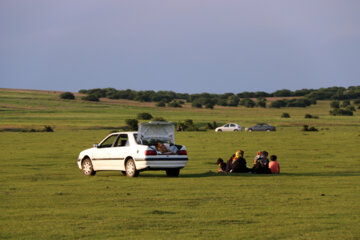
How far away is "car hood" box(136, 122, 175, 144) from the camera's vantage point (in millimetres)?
23750

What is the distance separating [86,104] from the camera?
409 ft

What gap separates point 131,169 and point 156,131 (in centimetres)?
172

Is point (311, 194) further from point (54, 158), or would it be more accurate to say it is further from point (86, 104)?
point (86, 104)

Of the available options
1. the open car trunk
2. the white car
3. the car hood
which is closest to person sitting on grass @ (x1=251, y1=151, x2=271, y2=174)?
the white car

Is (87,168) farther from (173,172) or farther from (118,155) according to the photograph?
(173,172)

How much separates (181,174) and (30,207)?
10.4m

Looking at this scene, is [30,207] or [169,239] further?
[30,207]

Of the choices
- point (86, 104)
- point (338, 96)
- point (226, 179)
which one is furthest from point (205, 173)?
point (338, 96)

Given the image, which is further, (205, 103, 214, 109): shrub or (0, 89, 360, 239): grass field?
(205, 103, 214, 109): shrub

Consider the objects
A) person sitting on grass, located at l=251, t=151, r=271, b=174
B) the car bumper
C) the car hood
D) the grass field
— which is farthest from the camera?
person sitting on grass, located at l=251, t=151, r=271, b=174

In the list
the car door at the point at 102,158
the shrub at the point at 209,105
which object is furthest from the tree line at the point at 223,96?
the car door at the point at 102,158

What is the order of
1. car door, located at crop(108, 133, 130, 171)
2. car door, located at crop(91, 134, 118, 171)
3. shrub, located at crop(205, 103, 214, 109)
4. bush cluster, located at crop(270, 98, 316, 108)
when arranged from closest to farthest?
car door, located at crop(108, 133, 130, 171) → car door, located at crop(91, 134, 118, 171) → shrub, located at crop(205, 103, 214, 109) → bush cluster, located at crop(270, 98, 316, 108)

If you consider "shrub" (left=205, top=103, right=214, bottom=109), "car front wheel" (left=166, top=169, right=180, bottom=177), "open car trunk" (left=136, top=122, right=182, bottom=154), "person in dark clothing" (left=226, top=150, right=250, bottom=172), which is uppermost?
"open car trunk" (left=136, top=122, right=182, bottom=154)

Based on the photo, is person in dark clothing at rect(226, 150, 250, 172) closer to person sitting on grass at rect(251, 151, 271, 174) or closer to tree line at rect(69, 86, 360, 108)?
person sitting on grass at rect(251, 151, 271, 174)
